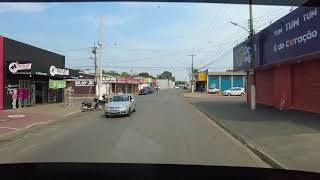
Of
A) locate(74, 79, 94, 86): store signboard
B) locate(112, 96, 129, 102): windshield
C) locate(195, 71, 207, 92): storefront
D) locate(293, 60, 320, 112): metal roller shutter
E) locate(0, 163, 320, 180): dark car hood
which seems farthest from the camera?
locate(195, 71, 207, 92): storefront

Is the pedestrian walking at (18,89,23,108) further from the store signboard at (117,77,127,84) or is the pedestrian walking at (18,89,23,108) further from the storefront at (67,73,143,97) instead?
the store signboard at (117,77,127,84)

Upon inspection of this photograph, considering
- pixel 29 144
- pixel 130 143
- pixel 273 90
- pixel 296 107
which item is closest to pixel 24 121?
pixel 29 144

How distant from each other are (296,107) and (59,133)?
17.0 meters

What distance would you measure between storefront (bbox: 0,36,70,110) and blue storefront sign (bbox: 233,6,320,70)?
18627mm

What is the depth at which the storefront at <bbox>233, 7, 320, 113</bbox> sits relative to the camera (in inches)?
1113

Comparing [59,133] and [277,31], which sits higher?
[277,31]

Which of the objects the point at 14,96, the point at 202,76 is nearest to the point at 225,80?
the point at 202,76

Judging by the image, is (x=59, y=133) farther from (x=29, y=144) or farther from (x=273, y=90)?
(x=273, y=90)

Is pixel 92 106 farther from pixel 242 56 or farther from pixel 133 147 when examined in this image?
pixel 133 147

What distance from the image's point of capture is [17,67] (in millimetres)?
43875

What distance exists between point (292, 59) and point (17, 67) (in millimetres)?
22552

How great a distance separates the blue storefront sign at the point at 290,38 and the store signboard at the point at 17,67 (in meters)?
Result: 18.1

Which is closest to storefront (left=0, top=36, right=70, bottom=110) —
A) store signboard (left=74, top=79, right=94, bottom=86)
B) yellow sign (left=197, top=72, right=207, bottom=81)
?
store signboard (left=74, top=79, right=94, bottom=86)

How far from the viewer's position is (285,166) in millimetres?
12609
